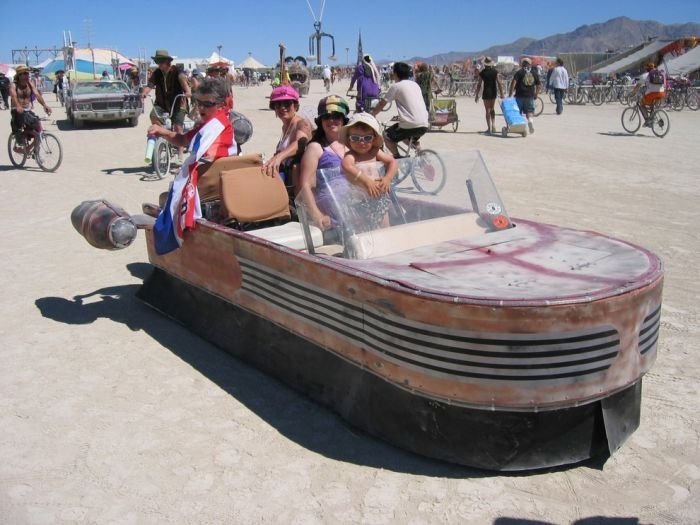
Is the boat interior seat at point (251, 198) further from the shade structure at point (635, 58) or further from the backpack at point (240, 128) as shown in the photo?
the shade structure at point (635, 58)

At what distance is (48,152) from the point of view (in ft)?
39.3

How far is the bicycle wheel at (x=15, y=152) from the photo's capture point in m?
12.1

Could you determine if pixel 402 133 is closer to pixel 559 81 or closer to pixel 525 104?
pixel 525 104

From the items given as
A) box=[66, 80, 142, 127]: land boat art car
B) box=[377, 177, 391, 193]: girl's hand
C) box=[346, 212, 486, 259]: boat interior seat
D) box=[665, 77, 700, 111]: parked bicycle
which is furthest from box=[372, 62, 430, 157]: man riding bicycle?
box=[665, 77, 700, 111]: parked bicycle

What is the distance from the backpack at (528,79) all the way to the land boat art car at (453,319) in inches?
503

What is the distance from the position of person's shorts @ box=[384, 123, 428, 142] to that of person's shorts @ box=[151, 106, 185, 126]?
3153mm

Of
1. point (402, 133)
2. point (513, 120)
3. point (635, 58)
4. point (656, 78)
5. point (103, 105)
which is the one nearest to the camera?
point (402, 133)

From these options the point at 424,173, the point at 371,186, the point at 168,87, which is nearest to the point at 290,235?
the point at 371,186

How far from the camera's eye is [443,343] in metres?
2.97

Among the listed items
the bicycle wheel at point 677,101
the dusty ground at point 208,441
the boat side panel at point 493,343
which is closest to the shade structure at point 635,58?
the bicycle wheel at point 677,101

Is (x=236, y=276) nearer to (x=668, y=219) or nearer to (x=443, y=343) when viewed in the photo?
(x=443, y=343)

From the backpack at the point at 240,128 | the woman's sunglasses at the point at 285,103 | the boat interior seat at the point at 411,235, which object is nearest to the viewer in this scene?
the boat interior seat at the point at 411,235

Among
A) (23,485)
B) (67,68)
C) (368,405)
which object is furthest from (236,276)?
(67,68)

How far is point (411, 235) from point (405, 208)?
0.48m
